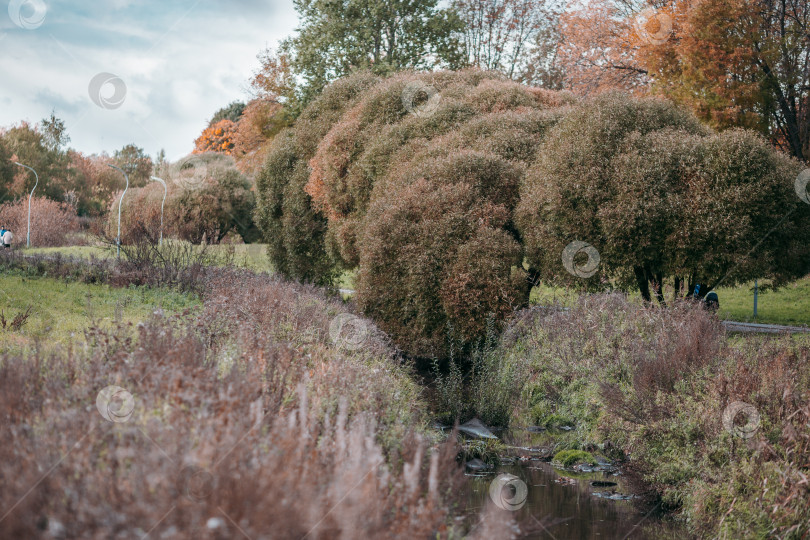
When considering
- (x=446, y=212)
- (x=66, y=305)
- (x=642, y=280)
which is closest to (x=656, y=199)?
(x=642, y=280)

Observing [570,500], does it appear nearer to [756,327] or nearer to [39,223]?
[756,327]

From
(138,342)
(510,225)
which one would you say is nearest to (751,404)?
(138,342)

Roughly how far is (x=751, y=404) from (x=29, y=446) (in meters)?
6.43

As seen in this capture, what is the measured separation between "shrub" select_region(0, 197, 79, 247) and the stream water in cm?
3376

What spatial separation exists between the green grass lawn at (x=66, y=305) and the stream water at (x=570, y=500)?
4757 millimetres

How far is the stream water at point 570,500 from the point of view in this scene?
6871 millimetres

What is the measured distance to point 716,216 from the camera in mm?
12773

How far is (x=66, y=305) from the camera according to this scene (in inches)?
449

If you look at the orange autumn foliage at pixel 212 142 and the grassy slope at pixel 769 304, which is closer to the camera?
the grassy slope at pixel 769 304

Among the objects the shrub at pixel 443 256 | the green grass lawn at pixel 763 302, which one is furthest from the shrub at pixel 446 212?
the green grass lawn at pixel 763 302

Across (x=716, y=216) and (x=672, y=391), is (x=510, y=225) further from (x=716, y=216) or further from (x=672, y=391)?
(x=672, y=391)

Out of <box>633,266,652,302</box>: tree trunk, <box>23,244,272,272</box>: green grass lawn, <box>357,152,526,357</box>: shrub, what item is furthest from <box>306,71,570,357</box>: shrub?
<box>23,244,272,272</box>: green grass lawn

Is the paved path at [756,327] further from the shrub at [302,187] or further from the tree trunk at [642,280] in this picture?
the shrub at [302,187]

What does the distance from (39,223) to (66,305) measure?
28.3 m
